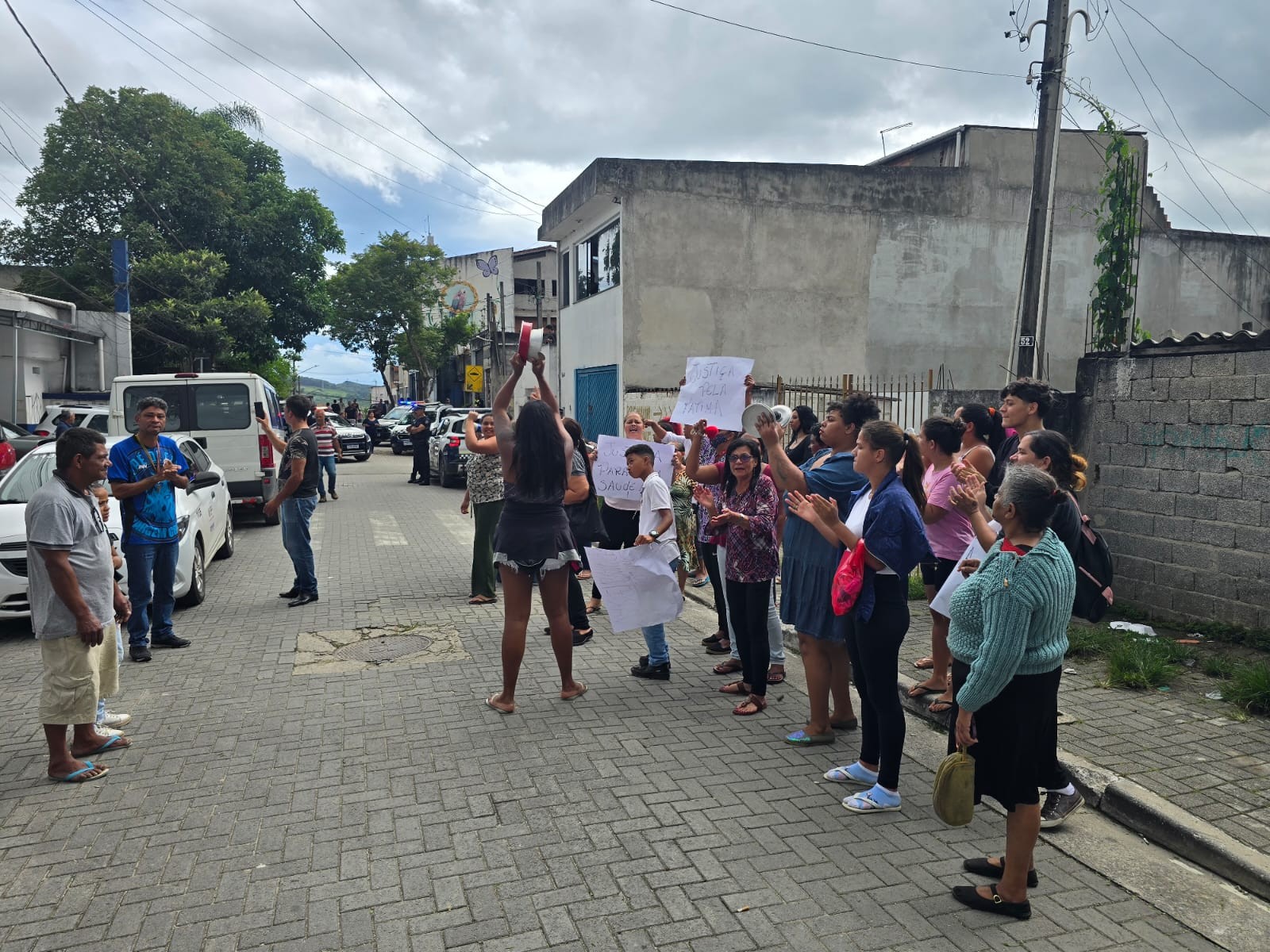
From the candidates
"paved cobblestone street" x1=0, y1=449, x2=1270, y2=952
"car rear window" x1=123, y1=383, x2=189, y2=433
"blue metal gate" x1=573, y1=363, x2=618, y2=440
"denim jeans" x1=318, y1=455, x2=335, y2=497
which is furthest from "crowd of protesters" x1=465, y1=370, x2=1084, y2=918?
"blue metal gate" x1=573, y1=363, x2=618, y2=440

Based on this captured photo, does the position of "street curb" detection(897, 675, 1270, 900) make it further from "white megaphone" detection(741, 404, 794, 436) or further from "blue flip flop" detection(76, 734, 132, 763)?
"blue flip flop" detection(76, 734, 132, 763)

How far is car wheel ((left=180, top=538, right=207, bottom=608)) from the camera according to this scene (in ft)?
26.3

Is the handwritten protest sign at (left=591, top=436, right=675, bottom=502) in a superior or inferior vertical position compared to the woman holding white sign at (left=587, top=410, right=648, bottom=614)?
superior

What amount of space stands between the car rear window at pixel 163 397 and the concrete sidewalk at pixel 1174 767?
11005mm

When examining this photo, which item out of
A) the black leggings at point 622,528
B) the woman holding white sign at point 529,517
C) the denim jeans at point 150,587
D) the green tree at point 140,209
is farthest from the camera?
the green tree at point 140,209

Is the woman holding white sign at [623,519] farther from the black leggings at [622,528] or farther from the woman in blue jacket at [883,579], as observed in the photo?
the woman in blue jacket at [883,579]

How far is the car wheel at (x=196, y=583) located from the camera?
802 cm

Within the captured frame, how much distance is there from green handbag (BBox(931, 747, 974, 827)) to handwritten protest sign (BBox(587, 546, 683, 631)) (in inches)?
107

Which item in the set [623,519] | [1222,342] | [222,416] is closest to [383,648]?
[623,519]

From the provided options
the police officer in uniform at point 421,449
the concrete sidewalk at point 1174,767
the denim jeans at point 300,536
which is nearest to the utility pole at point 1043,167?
the concrete sidewalk at point 1174,767

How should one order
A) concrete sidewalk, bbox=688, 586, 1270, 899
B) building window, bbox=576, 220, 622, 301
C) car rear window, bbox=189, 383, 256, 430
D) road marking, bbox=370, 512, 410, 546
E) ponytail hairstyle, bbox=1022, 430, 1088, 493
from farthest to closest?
building window, bbox=576, 220, 622, 301, car rear window, bbox=189, 383, 256, 430, road marking, bbox=370, 512, 410, 546, ponytail hairstyle, bbox=1022, 430, 1088, 493, concrete sidewalk, bbox=688, 586, 1270, 899

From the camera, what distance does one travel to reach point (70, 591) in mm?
4305

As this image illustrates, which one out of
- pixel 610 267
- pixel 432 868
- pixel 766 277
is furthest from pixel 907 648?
pixel 610 267

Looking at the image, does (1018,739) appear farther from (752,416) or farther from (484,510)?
(484,510)
